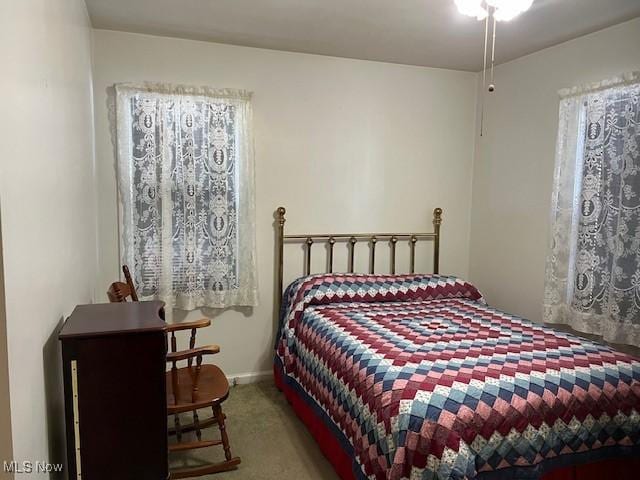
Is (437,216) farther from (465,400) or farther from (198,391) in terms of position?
(198,391)

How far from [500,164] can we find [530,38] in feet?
3.16

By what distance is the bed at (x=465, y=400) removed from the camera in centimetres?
167

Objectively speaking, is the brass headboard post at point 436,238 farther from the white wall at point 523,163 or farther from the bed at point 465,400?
the bed at point 465,400

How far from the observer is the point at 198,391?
2.31 m

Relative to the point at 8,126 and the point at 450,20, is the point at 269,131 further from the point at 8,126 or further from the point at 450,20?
the point at 8,126

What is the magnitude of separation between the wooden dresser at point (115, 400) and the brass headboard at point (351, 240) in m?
1.91

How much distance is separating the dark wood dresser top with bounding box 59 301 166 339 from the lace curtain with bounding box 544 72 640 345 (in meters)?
2.43

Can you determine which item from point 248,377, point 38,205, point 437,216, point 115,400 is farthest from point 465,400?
point 437,216

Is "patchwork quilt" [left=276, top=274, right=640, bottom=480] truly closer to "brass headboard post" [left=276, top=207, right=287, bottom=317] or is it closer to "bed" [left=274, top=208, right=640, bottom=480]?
"bed" [left=274, top=208, right=640, bottom=480]

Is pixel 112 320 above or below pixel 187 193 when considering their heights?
below

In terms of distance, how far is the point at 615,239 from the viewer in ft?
8.54

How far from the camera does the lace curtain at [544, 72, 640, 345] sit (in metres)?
2.53

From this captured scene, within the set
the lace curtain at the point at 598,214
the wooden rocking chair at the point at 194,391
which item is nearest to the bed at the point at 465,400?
the lace curtain at the point at 598,214

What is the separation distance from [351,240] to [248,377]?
1304 mm
